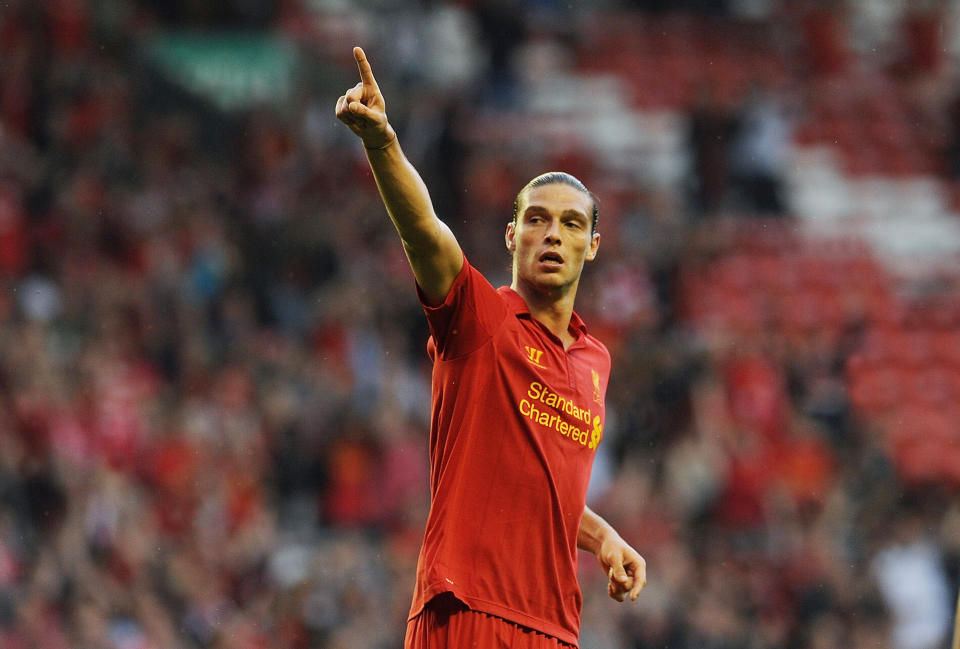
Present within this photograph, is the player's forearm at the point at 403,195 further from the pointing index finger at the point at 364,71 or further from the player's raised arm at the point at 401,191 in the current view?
the pointing index finger at the point at 364,71

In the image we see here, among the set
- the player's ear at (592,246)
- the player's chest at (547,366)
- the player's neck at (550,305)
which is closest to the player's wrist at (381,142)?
the player's chest at (547,366)

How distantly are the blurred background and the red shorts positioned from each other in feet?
17.5

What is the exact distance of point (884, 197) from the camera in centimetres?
1653

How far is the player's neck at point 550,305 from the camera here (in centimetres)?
440

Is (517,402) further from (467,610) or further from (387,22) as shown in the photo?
(387,22)

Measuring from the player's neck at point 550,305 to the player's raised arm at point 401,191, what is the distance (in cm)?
44

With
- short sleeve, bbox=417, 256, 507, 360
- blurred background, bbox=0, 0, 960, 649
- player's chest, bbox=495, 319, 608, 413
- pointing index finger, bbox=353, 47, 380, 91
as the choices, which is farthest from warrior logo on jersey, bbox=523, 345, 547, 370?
blurred background, bbox=0, 0, 960, 649

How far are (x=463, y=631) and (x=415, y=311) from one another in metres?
8.25

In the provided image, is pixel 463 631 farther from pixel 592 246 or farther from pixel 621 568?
pixel 592 246

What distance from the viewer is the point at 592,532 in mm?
4648

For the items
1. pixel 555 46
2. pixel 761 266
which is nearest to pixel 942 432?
pixel 761 266

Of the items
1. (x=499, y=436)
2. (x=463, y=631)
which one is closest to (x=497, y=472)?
(x=499, y=436)

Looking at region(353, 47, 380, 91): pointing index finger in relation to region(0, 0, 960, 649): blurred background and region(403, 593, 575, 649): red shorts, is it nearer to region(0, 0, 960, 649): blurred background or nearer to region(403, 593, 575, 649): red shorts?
region(403, 593, 575, 649): red shorts

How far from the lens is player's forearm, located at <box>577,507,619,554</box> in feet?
15.1
